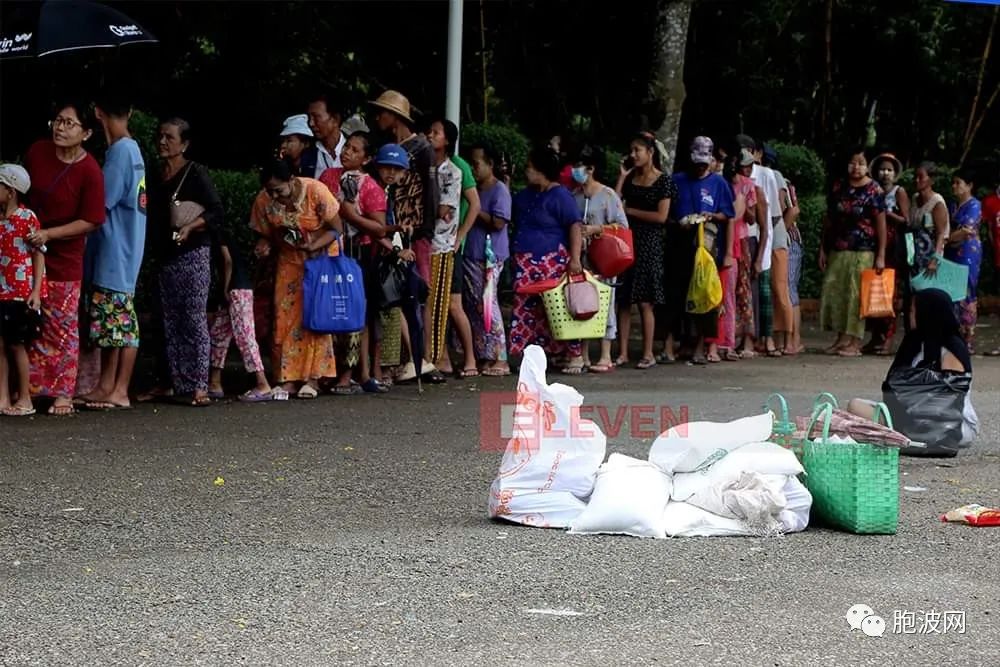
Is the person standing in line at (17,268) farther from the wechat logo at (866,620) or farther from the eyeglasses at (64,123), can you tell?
the wechat logo at (866,620)

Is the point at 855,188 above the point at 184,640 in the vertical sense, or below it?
above

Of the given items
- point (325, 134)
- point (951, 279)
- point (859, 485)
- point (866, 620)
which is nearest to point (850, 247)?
point (951, 279)

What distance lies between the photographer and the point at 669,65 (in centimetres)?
1738

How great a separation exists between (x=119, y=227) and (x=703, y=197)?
509 centimetres

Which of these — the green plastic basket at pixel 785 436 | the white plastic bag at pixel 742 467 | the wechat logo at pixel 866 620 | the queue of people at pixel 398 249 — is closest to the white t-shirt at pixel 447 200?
the queue of people at pixel 398 249

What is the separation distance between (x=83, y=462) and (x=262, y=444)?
1.06 meters

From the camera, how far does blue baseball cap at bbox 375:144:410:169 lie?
11.3 metres

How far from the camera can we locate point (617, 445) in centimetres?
961

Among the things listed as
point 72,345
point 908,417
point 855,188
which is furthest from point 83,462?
point 855,188

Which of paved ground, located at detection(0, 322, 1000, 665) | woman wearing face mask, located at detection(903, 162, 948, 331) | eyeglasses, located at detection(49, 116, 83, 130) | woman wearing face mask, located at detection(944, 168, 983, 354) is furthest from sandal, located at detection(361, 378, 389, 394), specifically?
woman wearing face mask, located at detection(944, 168, 983, 354)

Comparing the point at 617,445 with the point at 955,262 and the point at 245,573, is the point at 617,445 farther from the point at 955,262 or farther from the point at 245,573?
the point at 955,262

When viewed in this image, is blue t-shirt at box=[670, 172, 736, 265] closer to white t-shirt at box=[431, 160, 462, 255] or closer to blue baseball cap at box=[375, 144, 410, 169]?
white t-shirt at box=[431, 160, 462, 255]

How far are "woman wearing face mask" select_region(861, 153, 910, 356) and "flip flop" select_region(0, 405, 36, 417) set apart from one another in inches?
300

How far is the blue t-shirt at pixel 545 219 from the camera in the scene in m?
12.6
